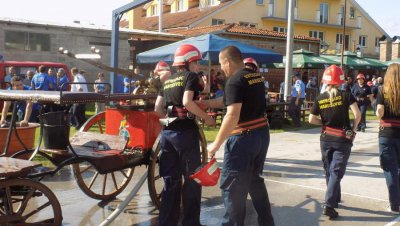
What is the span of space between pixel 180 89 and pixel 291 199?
2517 millimetres

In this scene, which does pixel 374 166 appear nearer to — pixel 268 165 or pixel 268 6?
pixel 268 165

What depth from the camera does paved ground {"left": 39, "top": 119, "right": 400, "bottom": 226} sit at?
5.61 meters

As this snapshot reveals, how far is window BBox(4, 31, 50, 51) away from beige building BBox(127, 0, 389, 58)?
54.0 ft

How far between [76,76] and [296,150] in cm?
703

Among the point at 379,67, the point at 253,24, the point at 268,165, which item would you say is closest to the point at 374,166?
the point at 268,165

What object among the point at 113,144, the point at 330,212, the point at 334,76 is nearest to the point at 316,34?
the point at 334,76

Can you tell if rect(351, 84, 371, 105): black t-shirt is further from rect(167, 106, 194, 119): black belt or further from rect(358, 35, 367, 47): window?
rect(358, 35, 367, 47): window

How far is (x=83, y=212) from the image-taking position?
575 cm

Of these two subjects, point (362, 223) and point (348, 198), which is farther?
point (348, 198)

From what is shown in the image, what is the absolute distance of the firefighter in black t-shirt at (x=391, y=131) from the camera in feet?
19.4

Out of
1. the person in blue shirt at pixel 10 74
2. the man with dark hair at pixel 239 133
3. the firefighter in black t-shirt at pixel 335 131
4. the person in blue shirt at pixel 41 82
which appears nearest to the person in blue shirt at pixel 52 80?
the person in blue shirt at pixel 41 82

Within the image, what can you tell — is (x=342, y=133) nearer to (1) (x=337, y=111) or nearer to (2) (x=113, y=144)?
(1) (x=337, y=111)

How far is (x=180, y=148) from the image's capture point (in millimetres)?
4902

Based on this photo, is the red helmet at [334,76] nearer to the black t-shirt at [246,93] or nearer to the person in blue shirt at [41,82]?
the black t-shirt at [246,93]
